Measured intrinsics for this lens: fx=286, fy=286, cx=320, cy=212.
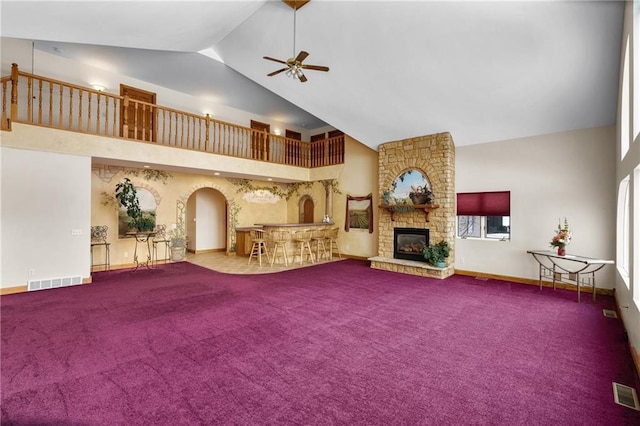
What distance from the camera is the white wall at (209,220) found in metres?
10.5

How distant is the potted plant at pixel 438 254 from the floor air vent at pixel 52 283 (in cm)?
755

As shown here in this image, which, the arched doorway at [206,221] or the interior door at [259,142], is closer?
the interior door at [259,142]

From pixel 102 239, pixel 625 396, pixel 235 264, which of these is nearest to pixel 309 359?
pixel 625 396

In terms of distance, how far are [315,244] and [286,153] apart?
3.31 metres

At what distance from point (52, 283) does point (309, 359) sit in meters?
5.62

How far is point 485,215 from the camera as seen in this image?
6723 mm

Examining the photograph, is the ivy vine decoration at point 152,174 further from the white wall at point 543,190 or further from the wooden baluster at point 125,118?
the white wall at point 543,190

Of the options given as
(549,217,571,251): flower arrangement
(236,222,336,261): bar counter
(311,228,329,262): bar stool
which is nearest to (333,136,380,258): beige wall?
(236,222,336,261): bar counter

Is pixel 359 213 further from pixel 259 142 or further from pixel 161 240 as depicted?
Result: pixel 161 240

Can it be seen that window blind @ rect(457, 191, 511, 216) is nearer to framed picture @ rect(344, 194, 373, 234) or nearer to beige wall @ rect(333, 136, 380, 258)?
beige wall @ rect(333, 136, 380, 258)

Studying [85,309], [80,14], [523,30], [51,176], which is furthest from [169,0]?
[523,30]

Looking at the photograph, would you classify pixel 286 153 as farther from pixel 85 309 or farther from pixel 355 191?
pixel 85 309

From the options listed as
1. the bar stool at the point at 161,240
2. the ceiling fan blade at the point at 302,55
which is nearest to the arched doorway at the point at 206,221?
the bar stool at the point at 161,240

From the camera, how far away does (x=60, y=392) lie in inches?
92.6
